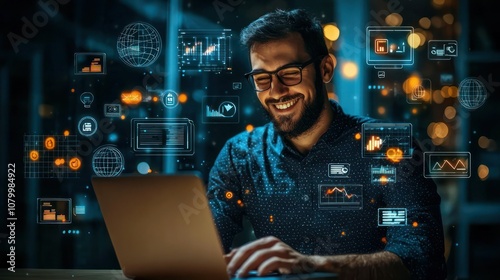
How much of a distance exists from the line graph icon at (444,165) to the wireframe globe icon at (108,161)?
4.00ft

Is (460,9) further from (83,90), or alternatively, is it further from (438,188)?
(83,90)

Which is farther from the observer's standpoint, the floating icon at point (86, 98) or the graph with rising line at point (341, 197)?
the floating icon at point (86, 98)

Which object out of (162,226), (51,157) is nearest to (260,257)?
(162,226)

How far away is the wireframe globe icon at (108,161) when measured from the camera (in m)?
2.33

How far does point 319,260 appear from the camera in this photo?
1874 millimetres

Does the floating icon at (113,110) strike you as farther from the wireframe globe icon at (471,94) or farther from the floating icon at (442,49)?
the wireframe globe icon at (471,94)

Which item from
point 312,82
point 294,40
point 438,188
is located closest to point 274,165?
point 312,82

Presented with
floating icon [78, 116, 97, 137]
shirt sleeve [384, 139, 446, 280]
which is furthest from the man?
floating icon [78, 116, 97, 137]

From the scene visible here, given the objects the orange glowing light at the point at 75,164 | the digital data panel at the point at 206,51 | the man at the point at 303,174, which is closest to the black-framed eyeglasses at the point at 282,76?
the man at the point at 303,174

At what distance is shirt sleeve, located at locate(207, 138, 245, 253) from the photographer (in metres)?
2.20

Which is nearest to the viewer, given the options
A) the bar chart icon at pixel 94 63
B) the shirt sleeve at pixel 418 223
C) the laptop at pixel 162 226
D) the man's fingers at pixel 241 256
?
the laptop at pixel 162 226

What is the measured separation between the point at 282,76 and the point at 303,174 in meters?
0.39

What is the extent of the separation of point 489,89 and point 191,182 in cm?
146

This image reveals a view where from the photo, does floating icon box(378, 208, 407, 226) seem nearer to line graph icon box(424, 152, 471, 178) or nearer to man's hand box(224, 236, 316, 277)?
line graph icon box(424, 152, 471, 178)
